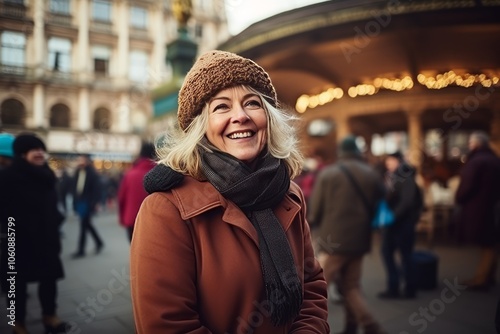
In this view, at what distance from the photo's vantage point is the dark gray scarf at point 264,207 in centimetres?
133

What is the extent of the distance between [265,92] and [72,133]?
14.6 feet

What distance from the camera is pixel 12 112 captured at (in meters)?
3.39

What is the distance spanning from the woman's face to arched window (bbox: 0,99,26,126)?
2.81 metres

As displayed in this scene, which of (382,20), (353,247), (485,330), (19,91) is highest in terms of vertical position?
(382,20)

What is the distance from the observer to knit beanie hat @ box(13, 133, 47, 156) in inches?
126

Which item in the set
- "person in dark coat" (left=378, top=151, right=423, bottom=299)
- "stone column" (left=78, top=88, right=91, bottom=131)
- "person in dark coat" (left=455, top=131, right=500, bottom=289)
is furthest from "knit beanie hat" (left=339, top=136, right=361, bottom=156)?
"stone column" (left=78, top=88, right=91, bottom=131)

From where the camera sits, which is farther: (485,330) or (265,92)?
(485,330)

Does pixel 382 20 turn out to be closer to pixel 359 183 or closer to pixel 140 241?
pixel 359 183

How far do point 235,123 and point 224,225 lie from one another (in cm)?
43

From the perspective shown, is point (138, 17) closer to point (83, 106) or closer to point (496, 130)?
point (83, 106)

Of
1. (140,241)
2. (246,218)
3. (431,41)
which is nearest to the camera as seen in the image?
(140,241)

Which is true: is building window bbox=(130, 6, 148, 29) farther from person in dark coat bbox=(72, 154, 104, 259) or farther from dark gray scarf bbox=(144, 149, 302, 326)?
dark gray scarf bbox=(144, 149, 302, 326)

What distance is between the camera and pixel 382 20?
6.38 m

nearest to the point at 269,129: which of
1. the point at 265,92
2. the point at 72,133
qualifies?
the point at 265,92
